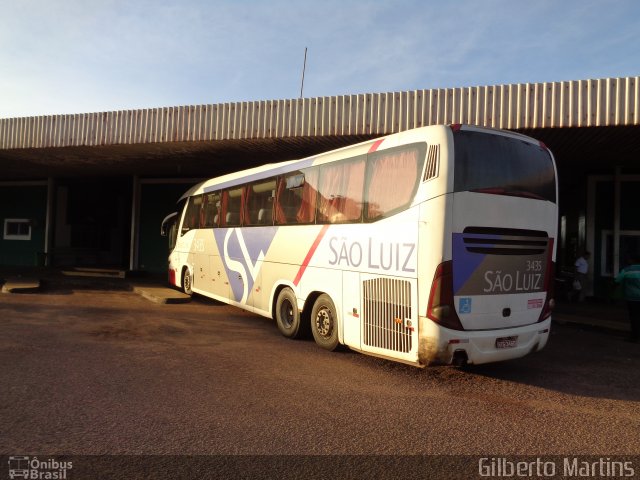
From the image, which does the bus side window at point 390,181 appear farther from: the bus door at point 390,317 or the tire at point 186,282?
the tire at point 186,282

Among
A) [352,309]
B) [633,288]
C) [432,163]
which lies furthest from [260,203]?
[633,288]

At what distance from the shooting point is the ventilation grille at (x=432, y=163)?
18.3 feet

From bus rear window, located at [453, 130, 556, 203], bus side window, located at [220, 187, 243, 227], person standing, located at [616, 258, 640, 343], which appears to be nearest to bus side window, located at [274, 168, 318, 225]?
bus side window, located at [220, 187, 243, 227]

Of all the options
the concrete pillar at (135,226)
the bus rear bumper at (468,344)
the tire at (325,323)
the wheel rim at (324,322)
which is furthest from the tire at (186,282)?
the bus rear bumper at (468,344)

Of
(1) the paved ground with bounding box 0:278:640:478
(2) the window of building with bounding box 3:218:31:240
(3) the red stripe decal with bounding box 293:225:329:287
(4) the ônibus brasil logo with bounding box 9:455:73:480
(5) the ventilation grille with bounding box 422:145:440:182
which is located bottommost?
(4) the ônibus brasil logo with bounding box 9:455:73:480

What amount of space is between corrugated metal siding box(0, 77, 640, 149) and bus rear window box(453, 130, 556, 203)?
14.3ft

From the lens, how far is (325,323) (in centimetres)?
755

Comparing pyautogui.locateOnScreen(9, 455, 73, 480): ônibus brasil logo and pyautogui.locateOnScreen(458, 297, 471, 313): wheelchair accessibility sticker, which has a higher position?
pyautogui.locateOnScreen(458, 297, 471, 313): wheelchair accessibility sticker

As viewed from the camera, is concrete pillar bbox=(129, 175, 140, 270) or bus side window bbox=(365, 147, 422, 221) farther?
concrete pillar bbox=(129, 175, 140, 270)

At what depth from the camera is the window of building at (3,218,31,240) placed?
23.1 meters

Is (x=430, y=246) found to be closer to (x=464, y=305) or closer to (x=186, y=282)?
(x=464, y=305)

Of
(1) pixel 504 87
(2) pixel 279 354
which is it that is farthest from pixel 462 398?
(1) pixel 504 87

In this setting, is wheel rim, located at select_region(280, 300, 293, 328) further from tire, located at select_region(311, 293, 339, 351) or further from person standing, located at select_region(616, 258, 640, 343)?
person standing, located at select_region(616, 258, 640, 343)

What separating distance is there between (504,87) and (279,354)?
757cm
